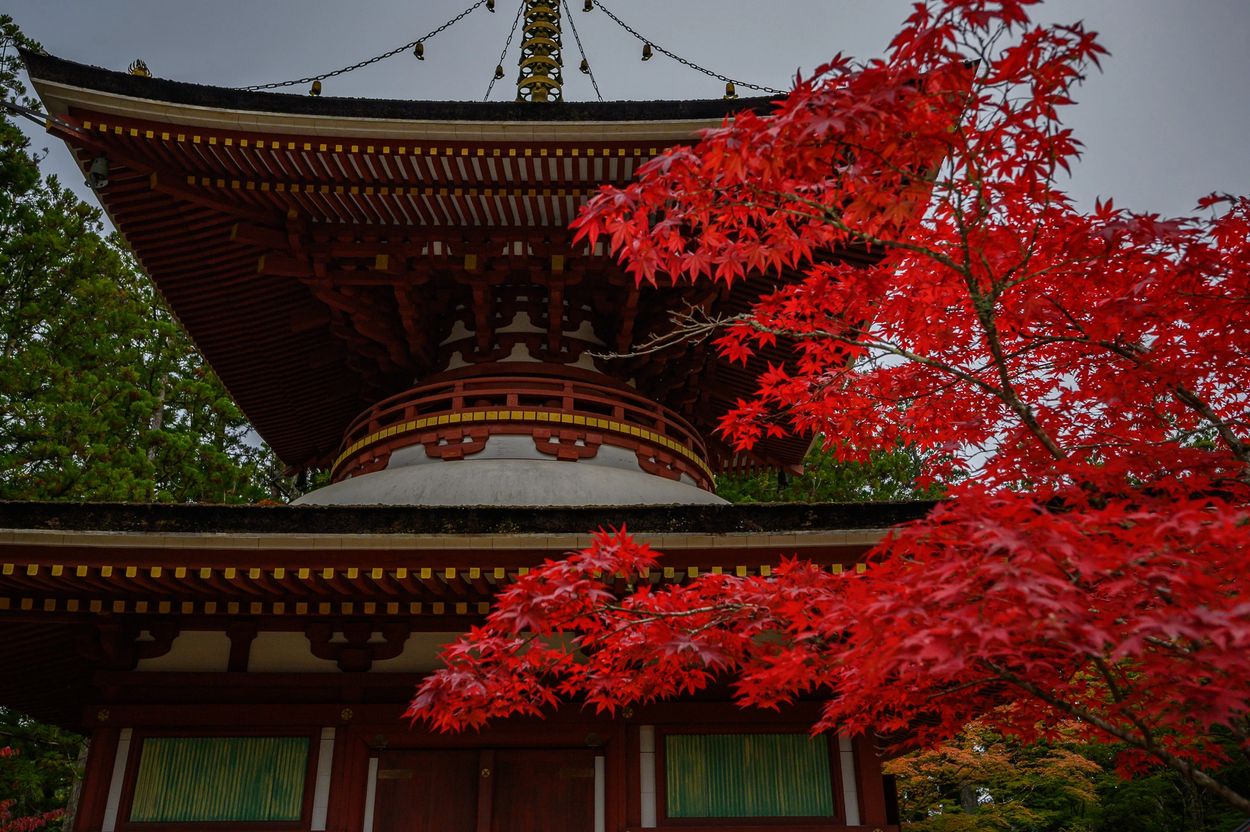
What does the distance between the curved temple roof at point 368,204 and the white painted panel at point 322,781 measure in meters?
4.43

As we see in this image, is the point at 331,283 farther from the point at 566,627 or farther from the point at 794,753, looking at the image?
the point at 794,753

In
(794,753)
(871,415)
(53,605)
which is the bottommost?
(794,753)

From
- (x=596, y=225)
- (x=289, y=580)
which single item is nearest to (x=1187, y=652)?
(x=596, y=225)

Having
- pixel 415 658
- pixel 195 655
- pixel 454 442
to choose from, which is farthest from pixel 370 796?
pixel 454 442

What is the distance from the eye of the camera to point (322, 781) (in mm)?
6816

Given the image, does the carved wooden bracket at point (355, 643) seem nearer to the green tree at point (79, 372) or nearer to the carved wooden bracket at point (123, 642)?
the carved wooden bracket at point (123, 642)

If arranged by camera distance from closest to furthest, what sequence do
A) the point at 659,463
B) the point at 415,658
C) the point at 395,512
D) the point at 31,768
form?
the point at 395,512, the point at 415,658, the point at 659,463, the point at 31,768

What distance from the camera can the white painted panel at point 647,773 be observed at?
676 centimetres

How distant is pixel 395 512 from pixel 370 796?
2.43 meters

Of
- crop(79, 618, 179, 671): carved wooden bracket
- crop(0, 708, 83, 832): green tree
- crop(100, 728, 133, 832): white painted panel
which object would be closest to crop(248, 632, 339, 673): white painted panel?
crop(79, 618, 179, 671): carved wooden bracket

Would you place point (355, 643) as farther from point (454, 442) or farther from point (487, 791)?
point (454, 442)

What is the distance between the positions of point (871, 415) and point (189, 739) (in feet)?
19.0

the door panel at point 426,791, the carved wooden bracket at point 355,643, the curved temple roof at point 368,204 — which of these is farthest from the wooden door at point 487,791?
the curved temple roof at point 368,204

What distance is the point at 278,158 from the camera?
8.44 meters
